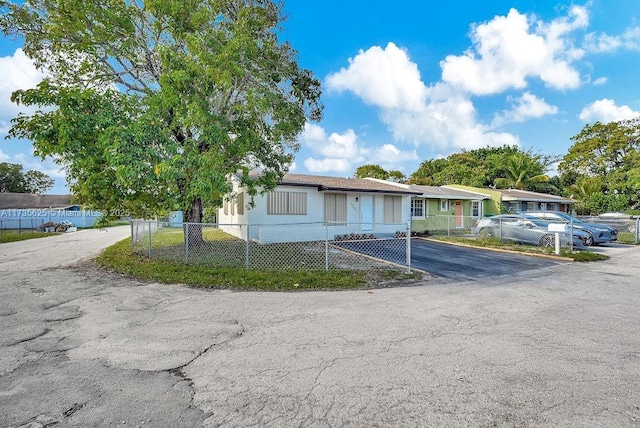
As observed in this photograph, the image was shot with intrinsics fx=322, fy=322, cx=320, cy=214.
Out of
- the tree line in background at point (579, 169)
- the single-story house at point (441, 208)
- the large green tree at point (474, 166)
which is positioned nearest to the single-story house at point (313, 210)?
the single-story house at point (441, 208)

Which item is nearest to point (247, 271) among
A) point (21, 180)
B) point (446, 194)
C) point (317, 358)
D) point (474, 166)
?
point (317, 358)

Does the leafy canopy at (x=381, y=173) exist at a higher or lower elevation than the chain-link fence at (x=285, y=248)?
higher

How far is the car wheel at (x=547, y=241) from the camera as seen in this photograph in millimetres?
13562

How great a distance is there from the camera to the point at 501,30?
12.3m

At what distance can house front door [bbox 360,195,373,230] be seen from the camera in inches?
655

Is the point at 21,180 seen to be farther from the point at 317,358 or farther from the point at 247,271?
the point at 317,358

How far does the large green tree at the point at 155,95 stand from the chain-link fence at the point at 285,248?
5.21ft

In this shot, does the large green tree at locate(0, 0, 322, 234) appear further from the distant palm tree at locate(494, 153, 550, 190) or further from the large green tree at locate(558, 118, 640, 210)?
the large green tree at locate(558, 118, 640, 210)

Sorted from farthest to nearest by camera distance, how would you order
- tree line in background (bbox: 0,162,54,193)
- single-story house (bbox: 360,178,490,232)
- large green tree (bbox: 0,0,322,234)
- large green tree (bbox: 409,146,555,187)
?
tree line in background (bbox: 0,162,54,193), large green tree (bbox: 409,146,555,187), single-story house (bbox: 360,178,490,232), large green tree (bbox: 0,0,322,234)

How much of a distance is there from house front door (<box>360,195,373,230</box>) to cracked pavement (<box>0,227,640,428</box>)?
10150 millimetres

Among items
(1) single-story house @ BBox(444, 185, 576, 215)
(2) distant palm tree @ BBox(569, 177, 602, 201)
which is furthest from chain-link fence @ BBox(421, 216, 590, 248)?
(2) distant palm tree @ BBox(569, 177, 602, 201)

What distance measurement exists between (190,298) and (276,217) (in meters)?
8.52

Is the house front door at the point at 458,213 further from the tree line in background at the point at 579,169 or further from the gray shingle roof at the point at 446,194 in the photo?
the tree line in background at the point at 579,169

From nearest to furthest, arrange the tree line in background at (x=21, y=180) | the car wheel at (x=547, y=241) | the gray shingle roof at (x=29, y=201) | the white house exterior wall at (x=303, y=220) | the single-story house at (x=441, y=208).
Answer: the car wheel at (x=547, y=241)
the white house exterior wall at (x=303, y=220)
the single-story house at (x=441, y=208)
the gray shingle roof at (x=29, y=201)
the tree line in background at (x=21, y=180)
